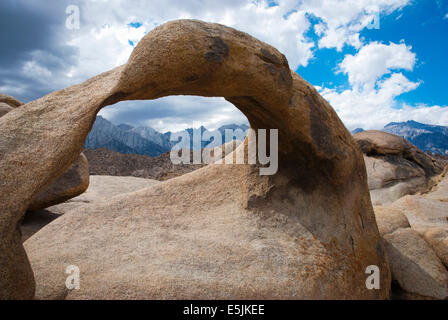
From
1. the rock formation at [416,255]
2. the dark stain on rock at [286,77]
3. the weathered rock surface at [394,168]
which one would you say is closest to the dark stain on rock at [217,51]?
the dark stain on rock at [286,77]

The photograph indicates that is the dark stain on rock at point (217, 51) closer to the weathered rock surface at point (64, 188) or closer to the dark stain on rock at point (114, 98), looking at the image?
the dark stain on rock at point (114, 98)

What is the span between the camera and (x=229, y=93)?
268cm

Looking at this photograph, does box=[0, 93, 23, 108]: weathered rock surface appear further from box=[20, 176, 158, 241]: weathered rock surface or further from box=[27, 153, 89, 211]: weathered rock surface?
box=[20, 176, 158, 241]: weathered rock surface

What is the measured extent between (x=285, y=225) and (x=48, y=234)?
8.11ft

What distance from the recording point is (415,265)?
3.62 m

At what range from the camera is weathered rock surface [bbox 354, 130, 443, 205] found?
7770 mm

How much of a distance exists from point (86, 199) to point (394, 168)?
778 cm

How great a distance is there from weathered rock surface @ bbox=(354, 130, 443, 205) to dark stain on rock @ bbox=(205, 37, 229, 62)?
22.1 ft

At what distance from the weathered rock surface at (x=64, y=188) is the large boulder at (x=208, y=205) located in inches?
80.6

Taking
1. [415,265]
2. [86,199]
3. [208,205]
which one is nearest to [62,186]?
[86,199]
